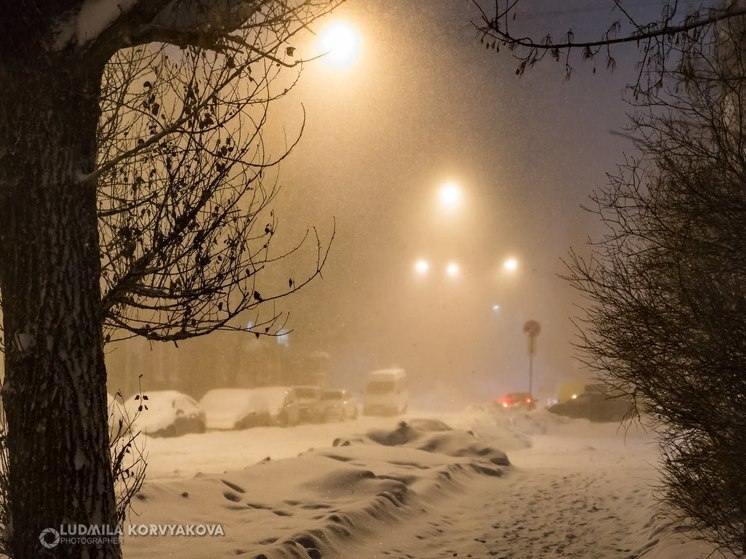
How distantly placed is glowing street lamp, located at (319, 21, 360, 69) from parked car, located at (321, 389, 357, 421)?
638 inches

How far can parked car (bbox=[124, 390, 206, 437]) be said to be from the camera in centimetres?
2234

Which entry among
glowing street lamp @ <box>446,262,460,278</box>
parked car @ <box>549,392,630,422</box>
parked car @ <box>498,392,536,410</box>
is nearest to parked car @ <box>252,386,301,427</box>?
parked car @ <box>498,392,536,410</box>

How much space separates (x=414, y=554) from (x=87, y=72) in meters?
6.68

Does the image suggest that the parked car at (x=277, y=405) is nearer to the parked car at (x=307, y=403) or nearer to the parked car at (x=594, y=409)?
the parked car at (x=307, y=403)

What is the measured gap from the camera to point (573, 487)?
1361 cm

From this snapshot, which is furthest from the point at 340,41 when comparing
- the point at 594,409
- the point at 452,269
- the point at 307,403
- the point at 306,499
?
the point at 452,269

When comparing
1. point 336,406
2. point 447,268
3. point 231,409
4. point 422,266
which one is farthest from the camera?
point 422,266

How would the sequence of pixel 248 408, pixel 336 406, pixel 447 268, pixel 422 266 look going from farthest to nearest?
1. pixel 422 266
2. pixel 447 268
3. pixel 336 406
4. pixel 248 408

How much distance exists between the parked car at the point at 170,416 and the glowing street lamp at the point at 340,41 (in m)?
12.2

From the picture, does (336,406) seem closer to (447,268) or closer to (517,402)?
(517,402)

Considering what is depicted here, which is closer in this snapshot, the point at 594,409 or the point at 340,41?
the point at 340,41

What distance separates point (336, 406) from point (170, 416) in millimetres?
8620

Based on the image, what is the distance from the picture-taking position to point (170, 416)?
2281cm

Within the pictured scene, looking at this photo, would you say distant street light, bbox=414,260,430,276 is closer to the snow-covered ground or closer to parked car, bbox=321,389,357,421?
parked car, bbox=321,389,357,421
